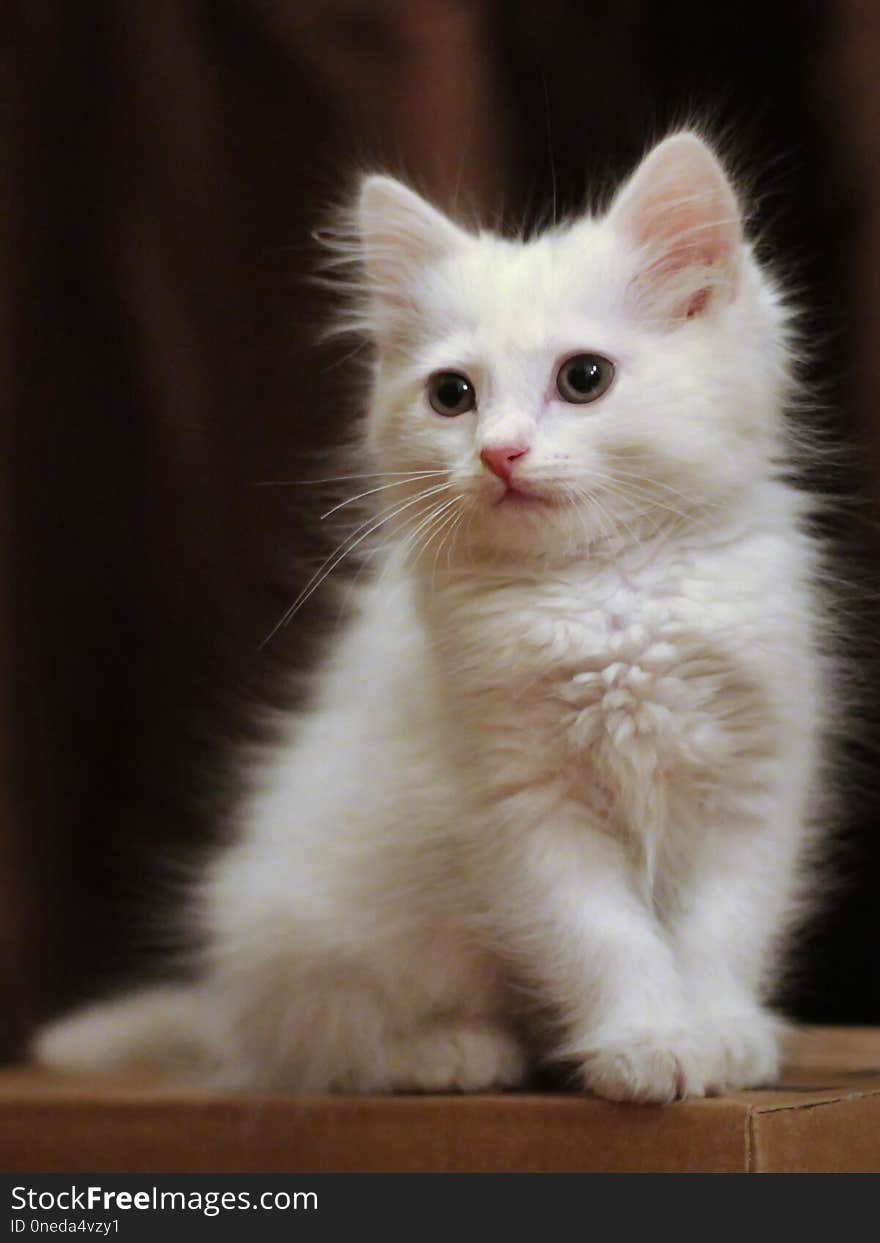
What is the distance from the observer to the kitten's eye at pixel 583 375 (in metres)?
1.23

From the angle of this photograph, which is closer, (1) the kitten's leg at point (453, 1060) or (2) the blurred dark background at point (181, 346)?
(1) the kitten's leg at point (453, 1060)

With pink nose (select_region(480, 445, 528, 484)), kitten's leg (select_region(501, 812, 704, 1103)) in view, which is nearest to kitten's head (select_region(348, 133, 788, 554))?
pink nose (select_region(480, 445, 528, 484))

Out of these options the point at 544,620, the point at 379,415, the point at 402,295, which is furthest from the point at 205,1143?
the point at 402,295

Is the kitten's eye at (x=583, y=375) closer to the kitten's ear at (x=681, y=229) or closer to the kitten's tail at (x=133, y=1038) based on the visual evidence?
the kitten's ear at (x=681, y=229)

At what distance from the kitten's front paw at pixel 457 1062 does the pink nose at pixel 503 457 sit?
1.55 ft

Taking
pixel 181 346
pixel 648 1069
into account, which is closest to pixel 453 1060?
pixel 648 1069

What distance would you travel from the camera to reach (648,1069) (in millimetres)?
1096

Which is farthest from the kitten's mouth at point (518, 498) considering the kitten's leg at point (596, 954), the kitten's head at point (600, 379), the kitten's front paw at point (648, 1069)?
the kitten's front paw at point (648, 1069)

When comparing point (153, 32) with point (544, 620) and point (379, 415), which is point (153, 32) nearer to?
point (379, 415)

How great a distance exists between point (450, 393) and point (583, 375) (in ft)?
0.41

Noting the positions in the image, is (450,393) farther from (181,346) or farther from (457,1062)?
(181,346)

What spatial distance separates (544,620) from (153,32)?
1.05 m

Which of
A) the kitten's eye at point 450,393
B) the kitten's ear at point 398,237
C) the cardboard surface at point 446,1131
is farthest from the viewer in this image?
the kitten's ear at point 398,237

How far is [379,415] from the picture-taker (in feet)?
4.52
